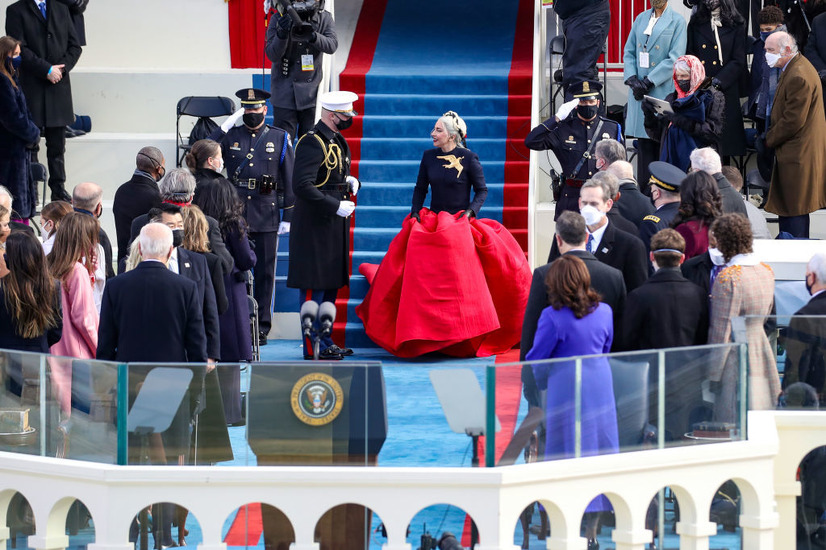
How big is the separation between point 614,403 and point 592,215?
1717mm

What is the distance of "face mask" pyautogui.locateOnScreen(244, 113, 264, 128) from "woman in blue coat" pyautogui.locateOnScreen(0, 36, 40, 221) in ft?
5.37

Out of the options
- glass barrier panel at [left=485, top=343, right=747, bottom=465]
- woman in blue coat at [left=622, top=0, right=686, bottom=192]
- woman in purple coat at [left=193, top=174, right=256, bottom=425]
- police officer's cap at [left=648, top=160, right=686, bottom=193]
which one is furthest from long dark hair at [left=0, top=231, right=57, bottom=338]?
woman in blue coat at [left=622, top=0, right=686, bottom=192]

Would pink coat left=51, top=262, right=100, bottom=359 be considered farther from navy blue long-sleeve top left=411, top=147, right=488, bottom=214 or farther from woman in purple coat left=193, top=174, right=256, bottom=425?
navy blue long-sleeve top left=411, top=147, right=488, bottom=214

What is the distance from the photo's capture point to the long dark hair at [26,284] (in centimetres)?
667

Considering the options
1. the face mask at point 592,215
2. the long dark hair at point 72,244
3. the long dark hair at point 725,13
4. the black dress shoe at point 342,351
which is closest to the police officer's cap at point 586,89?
the long dark hair at point 725,13

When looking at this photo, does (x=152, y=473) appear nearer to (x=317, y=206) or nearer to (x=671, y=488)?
(x=671, y=488)

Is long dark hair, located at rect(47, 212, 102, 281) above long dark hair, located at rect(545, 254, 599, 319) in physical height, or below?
above

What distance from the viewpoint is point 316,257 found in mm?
9516

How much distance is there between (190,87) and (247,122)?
3.10m

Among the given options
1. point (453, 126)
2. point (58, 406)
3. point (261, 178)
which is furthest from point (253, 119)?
point (58, 406)

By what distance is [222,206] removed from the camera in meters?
8.34

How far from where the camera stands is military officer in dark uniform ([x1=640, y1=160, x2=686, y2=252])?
318 inches

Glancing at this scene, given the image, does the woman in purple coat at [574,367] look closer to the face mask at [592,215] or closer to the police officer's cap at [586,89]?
the face mask at [592,215]

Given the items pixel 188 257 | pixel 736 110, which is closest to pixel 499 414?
pixel 188 257
